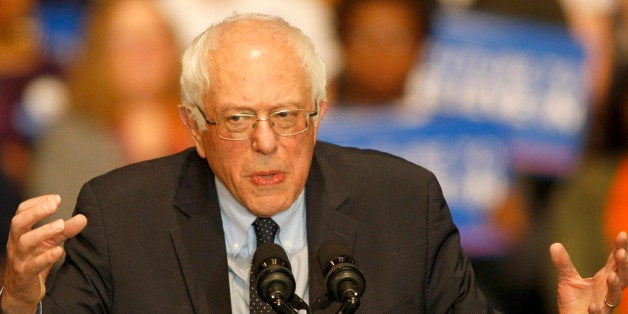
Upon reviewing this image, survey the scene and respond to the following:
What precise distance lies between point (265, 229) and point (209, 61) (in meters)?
→ 0.61

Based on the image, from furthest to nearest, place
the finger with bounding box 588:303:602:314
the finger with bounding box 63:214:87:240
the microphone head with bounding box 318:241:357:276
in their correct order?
the finger with bounding box 588:303:602:314
the finger with bounding box 63:214:87:240
the microphone head with bounding box 318:241:357:276

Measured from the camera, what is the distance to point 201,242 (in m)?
3.17

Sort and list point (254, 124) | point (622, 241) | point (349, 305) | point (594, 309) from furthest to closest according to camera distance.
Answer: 1. point (254, 124)
2. point (594, 309)
3. point (622, 241)
4. point (349, 305)

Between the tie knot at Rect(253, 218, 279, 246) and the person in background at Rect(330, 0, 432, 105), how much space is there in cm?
223

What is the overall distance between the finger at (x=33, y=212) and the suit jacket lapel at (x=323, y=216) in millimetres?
938

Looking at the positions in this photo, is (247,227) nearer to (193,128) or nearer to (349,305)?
(193,128)

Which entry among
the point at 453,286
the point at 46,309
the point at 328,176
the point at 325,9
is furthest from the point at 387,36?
the point at 46,309

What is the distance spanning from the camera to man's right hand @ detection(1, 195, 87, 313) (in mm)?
2500

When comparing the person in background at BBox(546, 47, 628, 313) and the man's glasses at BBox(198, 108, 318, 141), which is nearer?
the man's glasses at BBox(198, 108, 318, 141)

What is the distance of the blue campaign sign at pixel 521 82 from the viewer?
546 cm

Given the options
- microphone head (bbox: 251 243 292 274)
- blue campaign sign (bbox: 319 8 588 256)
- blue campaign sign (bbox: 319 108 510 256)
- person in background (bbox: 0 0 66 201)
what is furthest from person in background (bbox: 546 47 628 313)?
microphone head (bbox: 251 243 292 274)

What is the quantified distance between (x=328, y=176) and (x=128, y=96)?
2241 mm

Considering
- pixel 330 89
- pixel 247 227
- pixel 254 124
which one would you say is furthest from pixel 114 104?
pixel 254 124

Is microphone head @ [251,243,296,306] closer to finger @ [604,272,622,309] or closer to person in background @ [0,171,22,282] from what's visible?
finger @ [604,272,622,309]
